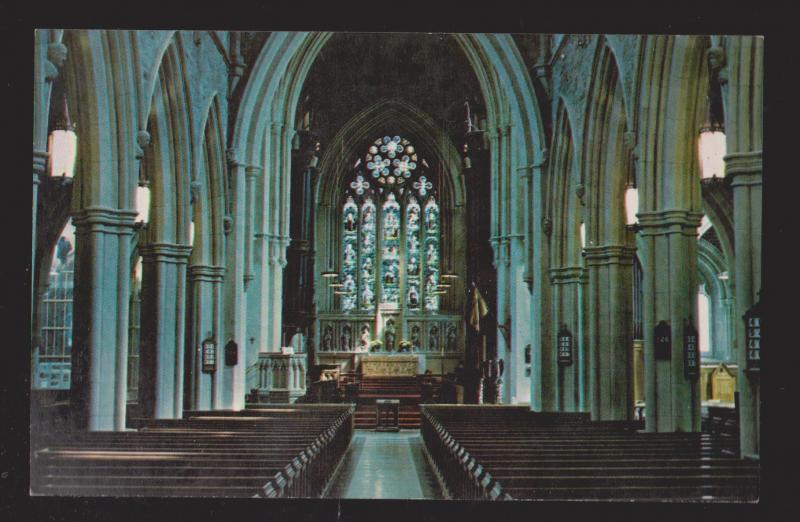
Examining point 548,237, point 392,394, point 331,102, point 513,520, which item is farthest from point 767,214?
point 331,102

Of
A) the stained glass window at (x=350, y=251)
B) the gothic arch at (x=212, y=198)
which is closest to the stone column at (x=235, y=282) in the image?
the gothic arch at (x=212, y=198)

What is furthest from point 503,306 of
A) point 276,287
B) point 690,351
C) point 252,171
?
point 690,351

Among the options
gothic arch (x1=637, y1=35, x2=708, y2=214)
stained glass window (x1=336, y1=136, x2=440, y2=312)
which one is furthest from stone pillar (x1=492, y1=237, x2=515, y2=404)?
stained glass window (x1=336, y1=136, x2=440, y2=312)

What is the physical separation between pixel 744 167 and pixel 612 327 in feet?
22.6

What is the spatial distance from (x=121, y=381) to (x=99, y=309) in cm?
110

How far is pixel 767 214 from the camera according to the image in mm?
7621

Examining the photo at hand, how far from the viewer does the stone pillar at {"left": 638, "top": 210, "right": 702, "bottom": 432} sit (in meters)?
13.0

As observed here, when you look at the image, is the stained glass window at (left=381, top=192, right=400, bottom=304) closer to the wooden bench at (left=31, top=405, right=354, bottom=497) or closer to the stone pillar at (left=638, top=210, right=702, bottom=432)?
the wooden bench at (left=31, top=405, right=354, bottom=497)

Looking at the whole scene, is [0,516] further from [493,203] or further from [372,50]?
[372,50]

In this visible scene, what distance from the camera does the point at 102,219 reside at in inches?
491

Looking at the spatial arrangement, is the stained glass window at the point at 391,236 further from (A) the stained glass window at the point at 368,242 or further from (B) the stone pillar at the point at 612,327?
(B) the stone pillar at the point at 612,327

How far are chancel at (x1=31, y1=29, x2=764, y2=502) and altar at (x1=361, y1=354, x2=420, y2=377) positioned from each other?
2.17m

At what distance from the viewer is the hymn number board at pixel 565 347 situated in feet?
62.4

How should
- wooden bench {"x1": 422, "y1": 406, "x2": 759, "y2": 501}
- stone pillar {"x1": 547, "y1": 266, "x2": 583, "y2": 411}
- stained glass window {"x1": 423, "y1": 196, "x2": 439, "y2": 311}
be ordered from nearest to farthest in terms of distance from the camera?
wooden bench {"x1": 422, "y1": 406, "x2": 759, "y2": 501}
stone pillar {"x1": 547, "y1": 266, "x2": 583, "y2": 411}
stained glass window {"x1": 423, "y1": 196, "x2": 439, "y2": 311}
